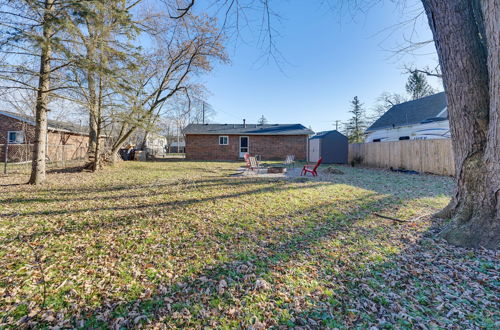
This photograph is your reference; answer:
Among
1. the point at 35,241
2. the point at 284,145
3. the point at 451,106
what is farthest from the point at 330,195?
the point at 284,145

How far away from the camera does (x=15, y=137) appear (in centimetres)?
1703

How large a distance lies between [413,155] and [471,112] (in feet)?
35.2

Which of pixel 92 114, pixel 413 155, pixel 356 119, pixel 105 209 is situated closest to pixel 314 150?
pixel 413 155

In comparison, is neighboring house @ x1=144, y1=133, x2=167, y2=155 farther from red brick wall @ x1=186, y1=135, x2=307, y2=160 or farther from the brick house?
the brick house

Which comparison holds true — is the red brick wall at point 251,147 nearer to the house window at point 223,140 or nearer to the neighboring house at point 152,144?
the house window at point 223,140

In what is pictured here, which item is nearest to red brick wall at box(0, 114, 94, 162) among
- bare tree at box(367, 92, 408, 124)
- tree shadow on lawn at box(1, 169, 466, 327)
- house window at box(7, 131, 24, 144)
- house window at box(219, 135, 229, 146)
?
house window at box(7, 131, 24, 144)

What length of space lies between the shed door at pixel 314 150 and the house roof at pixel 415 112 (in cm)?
538

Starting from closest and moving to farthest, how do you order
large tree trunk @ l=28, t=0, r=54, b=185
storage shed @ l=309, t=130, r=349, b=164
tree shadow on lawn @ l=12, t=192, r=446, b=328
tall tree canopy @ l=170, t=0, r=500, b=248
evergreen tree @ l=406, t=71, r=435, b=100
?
tree shadow on lawn @ l=12, t=192, r=446, b=328
tall tree canopy @ l=170, t=0, r=500, b=248
large tree trunk @ l=28, t=0, r=54, b=185
storage shed @ l=309, t=130, r=349, b=164
evergreen tree @ l=406, t=71, r=435, b=100

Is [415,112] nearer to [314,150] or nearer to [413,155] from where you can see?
[413,155]

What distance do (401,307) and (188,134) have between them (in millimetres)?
21523

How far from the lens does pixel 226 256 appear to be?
2957 mm

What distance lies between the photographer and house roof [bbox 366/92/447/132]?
1484 cm

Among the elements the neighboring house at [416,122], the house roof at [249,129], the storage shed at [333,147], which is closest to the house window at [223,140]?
the house roof at [249,129]

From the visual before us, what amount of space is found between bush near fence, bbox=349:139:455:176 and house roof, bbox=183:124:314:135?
7180 millimetres
